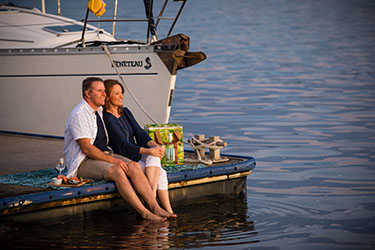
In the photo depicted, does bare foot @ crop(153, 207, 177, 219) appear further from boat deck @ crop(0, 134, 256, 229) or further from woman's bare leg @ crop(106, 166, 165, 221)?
boat deck @ crop(0, 134, 256, 229)

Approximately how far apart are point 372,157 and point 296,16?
5496 centimetres

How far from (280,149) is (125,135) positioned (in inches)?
218

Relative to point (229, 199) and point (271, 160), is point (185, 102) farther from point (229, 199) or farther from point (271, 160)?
point (229, 199)

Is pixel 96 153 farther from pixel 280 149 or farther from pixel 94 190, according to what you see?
pixel 280 149

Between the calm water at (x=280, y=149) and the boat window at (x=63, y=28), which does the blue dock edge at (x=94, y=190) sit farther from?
the boat window at (x=63, y=28)

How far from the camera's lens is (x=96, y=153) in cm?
795

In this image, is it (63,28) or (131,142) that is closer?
(131,142)

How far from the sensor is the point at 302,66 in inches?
1157

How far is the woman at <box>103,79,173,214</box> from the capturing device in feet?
26.4

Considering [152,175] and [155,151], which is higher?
[155,151]

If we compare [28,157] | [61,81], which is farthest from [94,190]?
[61,81]

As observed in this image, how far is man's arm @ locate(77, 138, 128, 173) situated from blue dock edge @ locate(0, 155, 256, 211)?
209 mm

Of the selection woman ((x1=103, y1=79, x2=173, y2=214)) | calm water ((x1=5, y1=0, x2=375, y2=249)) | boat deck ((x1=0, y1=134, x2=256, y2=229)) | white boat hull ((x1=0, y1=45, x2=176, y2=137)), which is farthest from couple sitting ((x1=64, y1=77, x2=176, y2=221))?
white boat hull ((x1=0, y1=45, x2=176, y2=137))

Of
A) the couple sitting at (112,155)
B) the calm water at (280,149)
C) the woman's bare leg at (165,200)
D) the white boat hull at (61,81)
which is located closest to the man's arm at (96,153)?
the couple sitting at (112,155)
